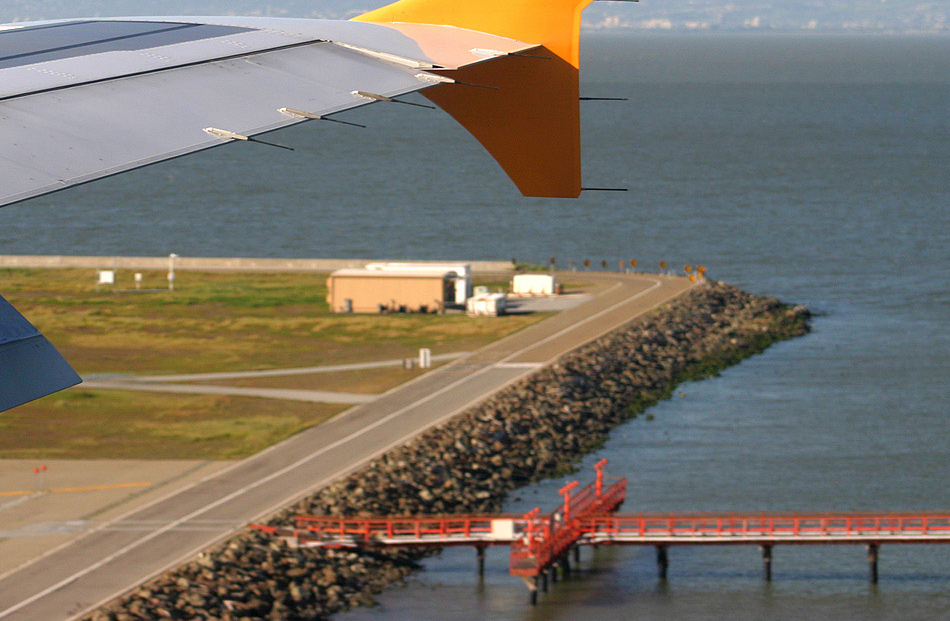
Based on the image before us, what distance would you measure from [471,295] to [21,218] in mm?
100038

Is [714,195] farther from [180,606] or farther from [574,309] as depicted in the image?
[180,606]

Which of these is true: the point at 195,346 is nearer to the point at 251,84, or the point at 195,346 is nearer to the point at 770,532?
the point at 770,532

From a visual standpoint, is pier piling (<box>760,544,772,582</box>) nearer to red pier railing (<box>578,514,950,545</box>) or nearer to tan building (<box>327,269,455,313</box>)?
red pier railing (<box>578,514,950,545</box>)

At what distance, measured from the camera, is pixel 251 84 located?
42.3ft

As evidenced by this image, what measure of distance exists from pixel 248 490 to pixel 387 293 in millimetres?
38237

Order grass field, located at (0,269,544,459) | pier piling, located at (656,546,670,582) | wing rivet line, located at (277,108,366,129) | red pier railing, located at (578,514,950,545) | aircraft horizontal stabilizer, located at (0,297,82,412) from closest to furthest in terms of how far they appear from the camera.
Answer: aircraft horizontal stabilizer, located at (0,297,82,412) < wing rivet line, located at (277,108,366,129) < red pier railing, located at (578,514,950,545) < pier piling, located at (656,546,670,582) < grass field, located at (0,269,544,459)

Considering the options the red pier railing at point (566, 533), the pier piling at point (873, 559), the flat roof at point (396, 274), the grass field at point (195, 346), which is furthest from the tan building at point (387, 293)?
the pier piling at point (873, 559)

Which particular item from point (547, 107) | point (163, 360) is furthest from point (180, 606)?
point (163, 360)

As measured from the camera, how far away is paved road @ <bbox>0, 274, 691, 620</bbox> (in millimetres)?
36156

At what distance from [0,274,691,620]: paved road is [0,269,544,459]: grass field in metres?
1.89

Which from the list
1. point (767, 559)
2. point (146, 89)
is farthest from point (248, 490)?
point (146, 89)

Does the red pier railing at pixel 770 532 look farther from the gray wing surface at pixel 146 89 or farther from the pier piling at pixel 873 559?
the gray wing surface at pixel 146 89

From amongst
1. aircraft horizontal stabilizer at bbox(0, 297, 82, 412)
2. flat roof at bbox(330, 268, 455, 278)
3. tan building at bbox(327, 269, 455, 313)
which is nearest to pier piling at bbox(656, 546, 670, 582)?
aircraft horizontal stabilizer at bbox(0, 297, 82, 412)

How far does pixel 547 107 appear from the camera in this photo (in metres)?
14.4
